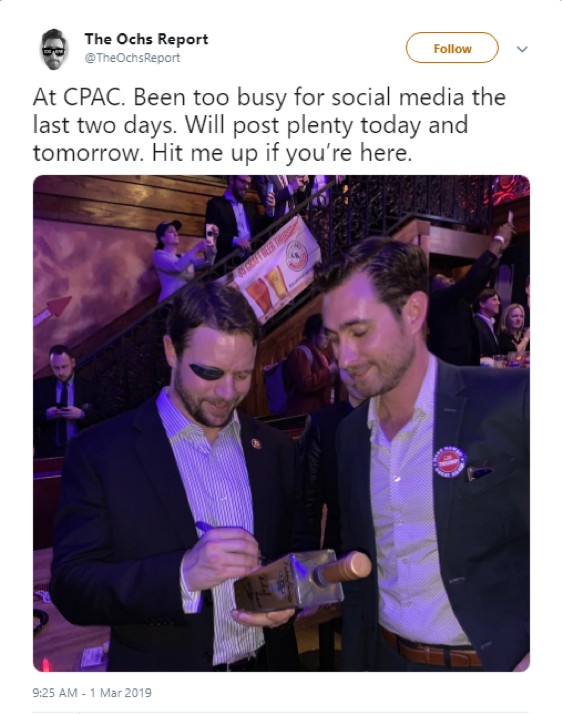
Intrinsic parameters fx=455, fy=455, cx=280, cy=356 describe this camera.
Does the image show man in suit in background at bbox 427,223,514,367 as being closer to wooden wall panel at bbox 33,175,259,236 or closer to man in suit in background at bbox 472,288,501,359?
man in suit in background at bbox 472,288,501,359

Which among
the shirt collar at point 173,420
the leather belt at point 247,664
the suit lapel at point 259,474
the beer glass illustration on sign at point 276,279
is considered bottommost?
the leather belt at point 247,664

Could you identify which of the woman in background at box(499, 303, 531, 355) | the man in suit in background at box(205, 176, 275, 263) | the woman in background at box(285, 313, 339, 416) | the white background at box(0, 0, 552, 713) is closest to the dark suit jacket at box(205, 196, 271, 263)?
the man in suit in background at box(205, 176, 275, 263)

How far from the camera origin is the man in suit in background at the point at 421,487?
126 centimetres

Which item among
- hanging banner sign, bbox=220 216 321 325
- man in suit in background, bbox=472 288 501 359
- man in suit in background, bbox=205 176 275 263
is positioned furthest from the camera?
hanging banner sign, bbox=220 216 321 325

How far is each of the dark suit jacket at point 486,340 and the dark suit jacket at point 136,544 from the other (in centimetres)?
98

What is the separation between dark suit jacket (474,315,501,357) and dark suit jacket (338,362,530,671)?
0.35 metres

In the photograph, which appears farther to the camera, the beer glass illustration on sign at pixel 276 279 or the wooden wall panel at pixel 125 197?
the beer glass illustration on sign at pixel 276 279

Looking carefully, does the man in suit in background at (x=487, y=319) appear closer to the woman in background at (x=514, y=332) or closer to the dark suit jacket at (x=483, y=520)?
the woman in background at (x=514, y=332)

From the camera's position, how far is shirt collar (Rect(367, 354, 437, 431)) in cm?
135

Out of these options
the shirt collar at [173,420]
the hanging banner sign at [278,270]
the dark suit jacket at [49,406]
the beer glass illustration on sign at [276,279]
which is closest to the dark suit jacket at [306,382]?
the hanging banner sign at [278,270]

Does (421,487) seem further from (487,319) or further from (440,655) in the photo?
(487,319)

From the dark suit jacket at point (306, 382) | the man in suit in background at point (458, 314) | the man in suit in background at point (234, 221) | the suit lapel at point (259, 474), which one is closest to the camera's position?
the suit lapel at point (259, 474)
